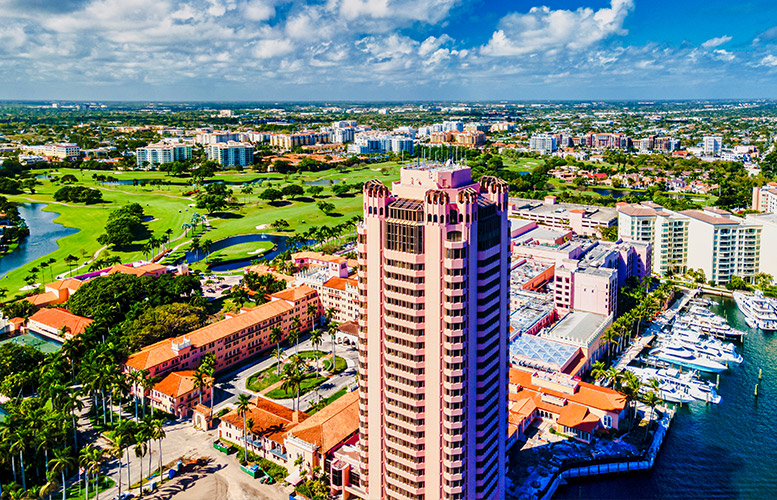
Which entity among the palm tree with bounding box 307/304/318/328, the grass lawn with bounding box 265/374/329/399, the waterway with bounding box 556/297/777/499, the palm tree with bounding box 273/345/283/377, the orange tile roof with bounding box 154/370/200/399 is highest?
the palm tree with bounding box 307/304/318/328

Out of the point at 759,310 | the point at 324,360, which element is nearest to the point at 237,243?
the point at 324,360

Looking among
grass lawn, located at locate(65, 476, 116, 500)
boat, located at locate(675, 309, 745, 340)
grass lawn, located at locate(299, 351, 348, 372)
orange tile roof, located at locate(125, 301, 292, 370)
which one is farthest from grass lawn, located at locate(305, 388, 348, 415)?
boat, located at locate(675, 309, 745, 340)

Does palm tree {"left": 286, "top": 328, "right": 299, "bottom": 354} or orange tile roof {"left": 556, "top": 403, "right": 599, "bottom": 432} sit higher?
palm tree {"left": 286, "top": 328, "right": 299, "bottom": 354}

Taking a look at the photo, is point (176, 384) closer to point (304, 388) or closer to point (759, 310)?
point (304, 388)

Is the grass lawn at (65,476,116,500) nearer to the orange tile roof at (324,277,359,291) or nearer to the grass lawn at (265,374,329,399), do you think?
the grass lawn at (265,374,329,399)

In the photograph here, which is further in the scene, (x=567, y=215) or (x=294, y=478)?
(x=567, y=215)

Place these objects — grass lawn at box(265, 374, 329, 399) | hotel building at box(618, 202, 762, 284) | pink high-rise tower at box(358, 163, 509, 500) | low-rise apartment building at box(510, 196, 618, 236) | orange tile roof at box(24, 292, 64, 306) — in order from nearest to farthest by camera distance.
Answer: pink high-rise tower at box(358, 163, 509, 500) < grass lawn at box(265, 374, 329, 399) < orange tile roof at box(24, 292, 64, 306) < hotel building at box(618, 202, 762, 284) < low-rise apartment building at box(510, 196, 618, 236)

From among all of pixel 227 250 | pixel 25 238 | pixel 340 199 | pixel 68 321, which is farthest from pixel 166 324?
pixel 340 199
